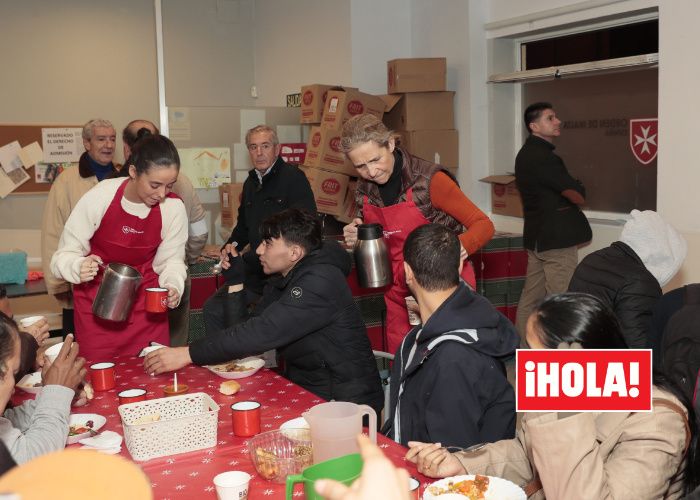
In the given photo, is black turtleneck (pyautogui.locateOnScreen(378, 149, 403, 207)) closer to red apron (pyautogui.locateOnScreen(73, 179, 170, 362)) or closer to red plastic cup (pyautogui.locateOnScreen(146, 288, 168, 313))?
red apron (pyautogui.locateOnScreen(73, 179, 170, 362))

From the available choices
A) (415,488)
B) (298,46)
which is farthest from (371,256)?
(298,46)

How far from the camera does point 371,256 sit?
3.29m

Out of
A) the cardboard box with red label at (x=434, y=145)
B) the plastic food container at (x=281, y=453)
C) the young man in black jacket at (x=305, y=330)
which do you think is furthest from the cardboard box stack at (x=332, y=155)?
the plastic food container at (x=281, y=453)

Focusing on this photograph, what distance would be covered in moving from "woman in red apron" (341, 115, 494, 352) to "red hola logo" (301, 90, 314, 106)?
227 centimetres

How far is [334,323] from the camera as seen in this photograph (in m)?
2.82

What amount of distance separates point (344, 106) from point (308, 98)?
0.37 meters

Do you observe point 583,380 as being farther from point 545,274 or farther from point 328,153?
point 328,153

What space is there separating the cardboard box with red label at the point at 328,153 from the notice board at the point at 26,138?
2.57m

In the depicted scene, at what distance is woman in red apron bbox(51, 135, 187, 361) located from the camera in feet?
9.87

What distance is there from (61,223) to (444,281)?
2.42m

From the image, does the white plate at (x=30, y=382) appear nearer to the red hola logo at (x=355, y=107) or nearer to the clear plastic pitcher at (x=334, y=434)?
the clear plastic pitcher at (x=334, y=434)

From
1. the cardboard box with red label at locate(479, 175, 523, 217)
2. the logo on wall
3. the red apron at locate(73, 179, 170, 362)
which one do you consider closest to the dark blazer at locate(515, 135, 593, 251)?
the logo on wall

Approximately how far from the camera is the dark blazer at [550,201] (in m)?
4.89

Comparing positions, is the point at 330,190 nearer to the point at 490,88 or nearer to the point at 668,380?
the point at 490,88
